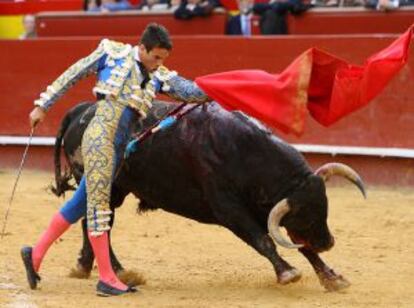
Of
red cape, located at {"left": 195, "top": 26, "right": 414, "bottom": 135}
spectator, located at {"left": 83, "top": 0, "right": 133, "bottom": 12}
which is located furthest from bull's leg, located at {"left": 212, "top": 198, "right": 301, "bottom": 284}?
spectator, located at {"left": 83, "top": 0, "right": 133, "bottom": 12}

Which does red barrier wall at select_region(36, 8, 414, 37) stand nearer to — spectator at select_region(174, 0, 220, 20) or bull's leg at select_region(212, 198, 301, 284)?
spectator at select_region(174, 0, 220, 20)

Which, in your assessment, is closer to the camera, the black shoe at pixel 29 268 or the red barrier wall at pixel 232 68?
the black shoe at pixel 29 268

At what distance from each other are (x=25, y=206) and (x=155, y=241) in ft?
5.60

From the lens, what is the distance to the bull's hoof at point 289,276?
5.21m

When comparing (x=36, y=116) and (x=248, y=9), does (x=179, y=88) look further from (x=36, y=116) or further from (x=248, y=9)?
(x=248, y=9)

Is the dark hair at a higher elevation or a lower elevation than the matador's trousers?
higher

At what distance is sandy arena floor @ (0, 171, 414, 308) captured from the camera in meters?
5.18

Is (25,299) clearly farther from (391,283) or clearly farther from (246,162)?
(391,283)

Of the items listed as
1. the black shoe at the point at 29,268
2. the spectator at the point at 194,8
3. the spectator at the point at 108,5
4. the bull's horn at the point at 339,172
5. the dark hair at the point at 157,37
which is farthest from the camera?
the spectator at the point at 108,5

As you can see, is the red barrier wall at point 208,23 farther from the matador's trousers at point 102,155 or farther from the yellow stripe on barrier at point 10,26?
the matador's trousers at point 102,155

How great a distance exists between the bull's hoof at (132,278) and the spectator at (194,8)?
5.19 metres

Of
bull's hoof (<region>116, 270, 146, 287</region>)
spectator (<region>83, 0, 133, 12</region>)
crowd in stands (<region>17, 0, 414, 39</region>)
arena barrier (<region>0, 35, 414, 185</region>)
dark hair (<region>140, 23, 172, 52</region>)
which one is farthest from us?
spectator (<region>83, 0, 133, 12</region>)

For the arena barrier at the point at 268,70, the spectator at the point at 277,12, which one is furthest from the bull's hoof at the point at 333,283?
the spectator at the point at 277,12

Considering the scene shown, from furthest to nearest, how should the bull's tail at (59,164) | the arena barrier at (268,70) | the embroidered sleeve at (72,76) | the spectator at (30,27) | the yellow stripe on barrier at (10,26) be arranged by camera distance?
the yellow stripe on barrier at (10,26)
the spectator at (30,27)
the arena barrier at (268,70)
the bull's tail at (59,164)
the embroidered sleeve at (72,76)
